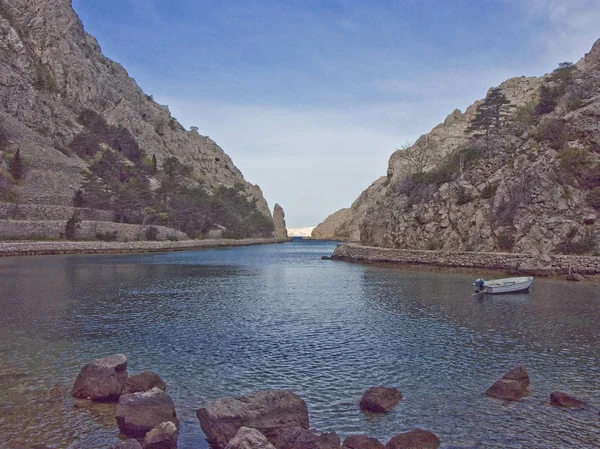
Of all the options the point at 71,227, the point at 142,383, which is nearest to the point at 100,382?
the point at 142,383

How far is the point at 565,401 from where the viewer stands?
461 inches

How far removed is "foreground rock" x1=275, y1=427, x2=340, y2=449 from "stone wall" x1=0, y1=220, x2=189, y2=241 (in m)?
73.9

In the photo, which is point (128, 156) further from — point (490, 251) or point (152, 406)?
point (152, 406)

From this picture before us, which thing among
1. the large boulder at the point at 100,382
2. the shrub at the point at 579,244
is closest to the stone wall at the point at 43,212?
the large boulder at the point at 100,382

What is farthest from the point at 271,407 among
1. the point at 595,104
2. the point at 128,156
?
the point at 128,156

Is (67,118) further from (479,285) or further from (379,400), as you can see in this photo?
(379,400)

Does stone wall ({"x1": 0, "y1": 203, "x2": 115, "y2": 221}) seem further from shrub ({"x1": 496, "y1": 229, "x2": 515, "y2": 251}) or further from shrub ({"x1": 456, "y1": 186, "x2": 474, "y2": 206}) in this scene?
shrub ({"x1": 496, "y1": 229, "x2": 515, "y2": 251})

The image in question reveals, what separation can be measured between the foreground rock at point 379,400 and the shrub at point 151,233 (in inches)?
3540

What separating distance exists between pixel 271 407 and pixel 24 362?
9.98m

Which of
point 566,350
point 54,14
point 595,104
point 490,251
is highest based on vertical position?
point 54,14

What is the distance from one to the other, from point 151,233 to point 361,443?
92.8 m

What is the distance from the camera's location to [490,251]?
2063 inches

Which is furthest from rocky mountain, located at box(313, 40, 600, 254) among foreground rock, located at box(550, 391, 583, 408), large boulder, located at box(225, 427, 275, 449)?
large boulder, located at box(225, 427, 275, 449)

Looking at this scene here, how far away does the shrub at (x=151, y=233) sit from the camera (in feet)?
311
